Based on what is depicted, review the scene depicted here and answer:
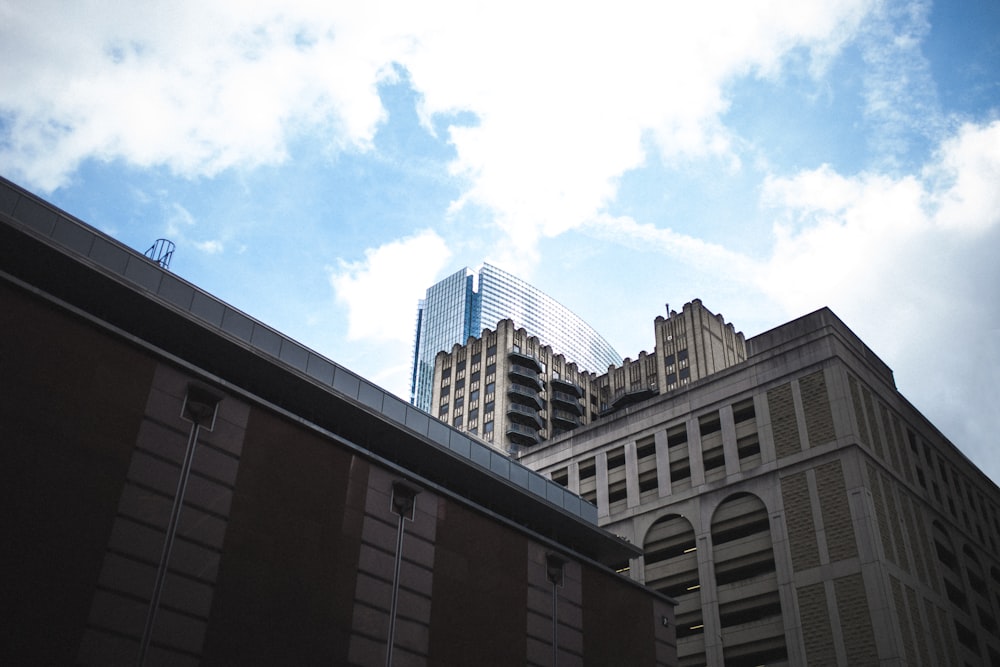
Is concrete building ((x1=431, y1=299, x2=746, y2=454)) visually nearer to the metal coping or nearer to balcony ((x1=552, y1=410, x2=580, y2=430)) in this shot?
balcony ((x1=552, y1=410, x2=580, y2=430))

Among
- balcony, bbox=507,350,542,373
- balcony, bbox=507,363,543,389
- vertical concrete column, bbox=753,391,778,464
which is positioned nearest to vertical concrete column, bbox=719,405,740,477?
vertical concrete column, bbox=753,391,778,464

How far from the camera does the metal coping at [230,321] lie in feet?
92.3

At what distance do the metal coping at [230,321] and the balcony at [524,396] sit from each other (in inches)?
2841

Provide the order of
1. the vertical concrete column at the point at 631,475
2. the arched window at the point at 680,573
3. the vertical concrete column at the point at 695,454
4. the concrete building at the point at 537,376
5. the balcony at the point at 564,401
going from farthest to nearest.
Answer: the balcony at the point at 564,401, the concrete building at the point at 537,376, the vertical concrete column at the point at 631,475, the vertical concrete column at the point at 695,454, the arched window at the point at 680,573

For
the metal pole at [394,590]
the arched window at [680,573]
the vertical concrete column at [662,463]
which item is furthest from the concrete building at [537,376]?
the metal pole at [394,590]

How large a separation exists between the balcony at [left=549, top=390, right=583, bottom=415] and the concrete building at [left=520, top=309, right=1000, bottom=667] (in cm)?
5136

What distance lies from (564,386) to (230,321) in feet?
299

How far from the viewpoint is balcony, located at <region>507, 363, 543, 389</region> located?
11488 cm

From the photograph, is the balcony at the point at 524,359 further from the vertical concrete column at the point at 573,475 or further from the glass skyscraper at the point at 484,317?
the vertical concrete column at the point at 573,475

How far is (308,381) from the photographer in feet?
103

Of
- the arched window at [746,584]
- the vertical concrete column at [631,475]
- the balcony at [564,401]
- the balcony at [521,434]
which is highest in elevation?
the balcony at [564,401]

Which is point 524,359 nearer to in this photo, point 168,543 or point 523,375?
point 523,375

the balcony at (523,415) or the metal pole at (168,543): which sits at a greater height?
the balcony at (523,415)

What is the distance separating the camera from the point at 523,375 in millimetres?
114938
